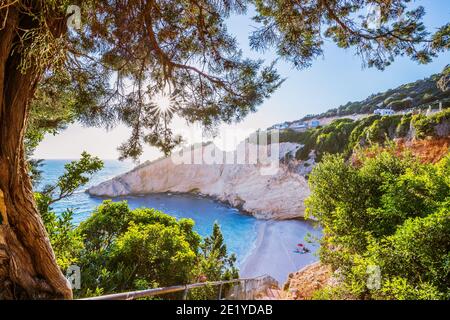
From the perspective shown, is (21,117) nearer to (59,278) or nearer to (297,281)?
(59,278)

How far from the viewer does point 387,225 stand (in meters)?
4.38

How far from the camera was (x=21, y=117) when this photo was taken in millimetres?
1325

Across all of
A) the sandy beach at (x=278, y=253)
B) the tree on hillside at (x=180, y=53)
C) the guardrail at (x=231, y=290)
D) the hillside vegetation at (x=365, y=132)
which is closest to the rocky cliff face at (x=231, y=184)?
the hillside vegetation at (x=365, y=132)

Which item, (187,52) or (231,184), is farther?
(231,184)

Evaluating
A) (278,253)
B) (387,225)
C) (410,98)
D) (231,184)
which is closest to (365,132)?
(278,253)

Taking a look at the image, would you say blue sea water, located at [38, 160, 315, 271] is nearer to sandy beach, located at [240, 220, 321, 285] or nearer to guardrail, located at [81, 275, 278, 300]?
sandy beach, located at [240, 220, 321, 285]

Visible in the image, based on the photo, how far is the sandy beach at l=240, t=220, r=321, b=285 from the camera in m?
13.8

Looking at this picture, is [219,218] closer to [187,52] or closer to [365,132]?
[365,132]

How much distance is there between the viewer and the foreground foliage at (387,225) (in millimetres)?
2947

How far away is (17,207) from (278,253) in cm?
1614

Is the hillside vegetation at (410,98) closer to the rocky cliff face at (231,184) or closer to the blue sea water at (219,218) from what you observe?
the rocky cliff face at (231,184)

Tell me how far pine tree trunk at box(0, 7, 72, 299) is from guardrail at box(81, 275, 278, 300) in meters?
0.38

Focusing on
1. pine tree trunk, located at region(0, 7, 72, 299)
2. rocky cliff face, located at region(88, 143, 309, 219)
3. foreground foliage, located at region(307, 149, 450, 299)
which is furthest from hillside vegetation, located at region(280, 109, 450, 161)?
pine tree trunk, located at region(0, 7, 72, 299)

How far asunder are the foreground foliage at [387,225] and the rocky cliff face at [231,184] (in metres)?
14.8
